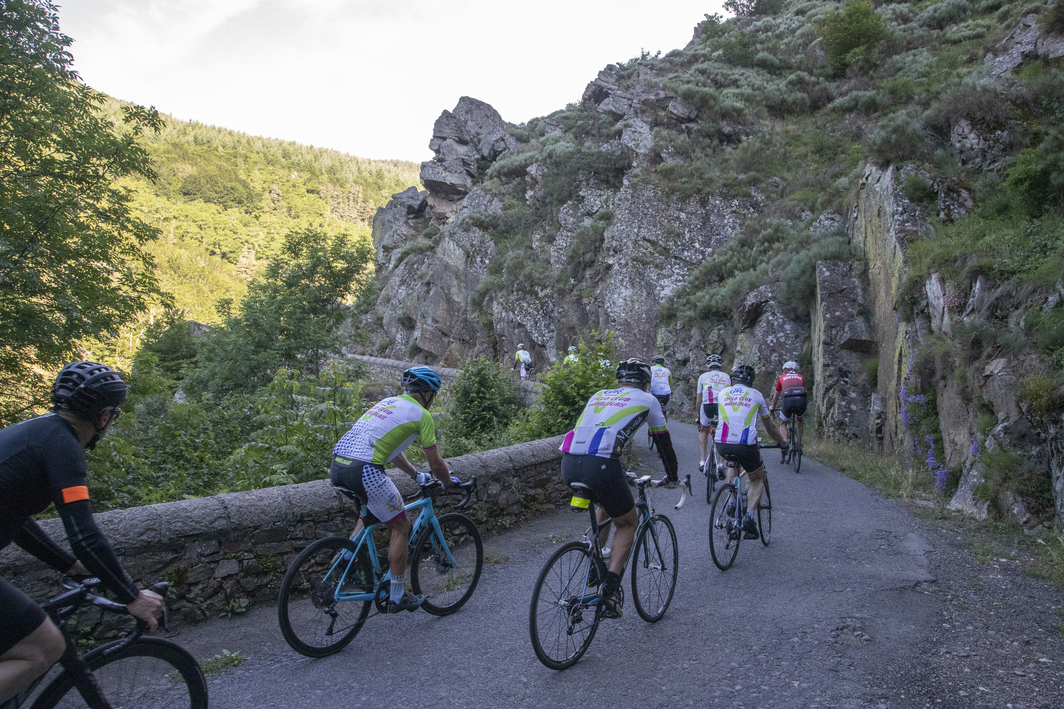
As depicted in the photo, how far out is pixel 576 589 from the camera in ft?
13.0

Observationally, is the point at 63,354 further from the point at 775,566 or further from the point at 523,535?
the point at 775,566

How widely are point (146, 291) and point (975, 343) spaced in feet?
45.6

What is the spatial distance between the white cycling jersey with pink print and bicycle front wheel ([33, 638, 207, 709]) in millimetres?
4876

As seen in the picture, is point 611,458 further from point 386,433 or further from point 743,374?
point 743,374

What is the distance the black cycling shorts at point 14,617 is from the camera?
2227mm

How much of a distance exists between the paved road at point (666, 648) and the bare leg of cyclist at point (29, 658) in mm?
1470

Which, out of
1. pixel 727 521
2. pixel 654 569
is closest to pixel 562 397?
pixel 727 521

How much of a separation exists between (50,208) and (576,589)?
33.5 ft

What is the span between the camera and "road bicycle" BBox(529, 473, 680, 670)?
12.6 feet

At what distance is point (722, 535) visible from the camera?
5.89 meters

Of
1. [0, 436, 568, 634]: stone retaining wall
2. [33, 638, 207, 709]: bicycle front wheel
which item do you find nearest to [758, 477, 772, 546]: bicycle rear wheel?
[0, 436, 568, 634]: stone retaining wall

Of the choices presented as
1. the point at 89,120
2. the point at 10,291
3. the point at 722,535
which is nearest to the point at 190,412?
the point at 10,291

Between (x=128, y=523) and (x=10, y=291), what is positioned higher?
(x=10, y=291)

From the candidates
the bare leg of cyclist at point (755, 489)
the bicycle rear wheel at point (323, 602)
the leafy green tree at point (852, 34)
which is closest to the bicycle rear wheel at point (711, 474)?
the bare leg of cyclist at point (755, 489)
